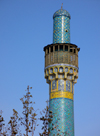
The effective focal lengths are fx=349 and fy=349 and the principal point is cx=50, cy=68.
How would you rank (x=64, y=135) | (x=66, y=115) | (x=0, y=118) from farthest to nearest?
1. (x=66, y=115)
2. (x=64, y=135)
3. (x=0, y=118)

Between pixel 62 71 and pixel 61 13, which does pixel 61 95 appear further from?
pixel 61 13

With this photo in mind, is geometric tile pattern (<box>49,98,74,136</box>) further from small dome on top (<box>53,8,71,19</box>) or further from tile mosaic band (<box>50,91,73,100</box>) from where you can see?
small dome on top (<box>53,8,71,19</box>)

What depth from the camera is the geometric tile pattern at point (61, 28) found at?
19781 mm

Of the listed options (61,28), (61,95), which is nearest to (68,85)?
(61,95)

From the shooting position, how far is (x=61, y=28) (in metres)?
19.9

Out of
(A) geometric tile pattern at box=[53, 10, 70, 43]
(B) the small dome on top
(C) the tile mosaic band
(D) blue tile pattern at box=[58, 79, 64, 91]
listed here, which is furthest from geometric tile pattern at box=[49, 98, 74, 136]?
(B) the small dome on top

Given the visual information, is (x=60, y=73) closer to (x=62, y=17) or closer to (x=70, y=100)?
(x=70, y=100)

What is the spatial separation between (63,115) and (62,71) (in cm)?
251

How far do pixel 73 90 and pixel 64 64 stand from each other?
153cm

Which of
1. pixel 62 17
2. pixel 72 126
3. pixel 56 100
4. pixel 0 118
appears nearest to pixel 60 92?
pixel 56 100

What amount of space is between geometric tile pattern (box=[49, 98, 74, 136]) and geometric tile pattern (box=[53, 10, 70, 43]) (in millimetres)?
3531

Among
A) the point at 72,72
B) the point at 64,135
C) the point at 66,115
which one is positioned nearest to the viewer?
the point at 64,135

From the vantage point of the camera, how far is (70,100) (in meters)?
18.7

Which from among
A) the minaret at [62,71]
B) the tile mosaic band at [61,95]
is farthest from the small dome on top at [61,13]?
the tile mosaic band at [61,95]
